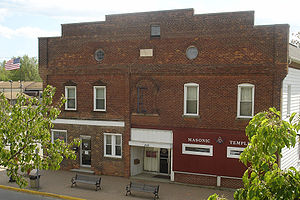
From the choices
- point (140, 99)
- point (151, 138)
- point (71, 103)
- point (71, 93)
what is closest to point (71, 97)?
point (71, 93)

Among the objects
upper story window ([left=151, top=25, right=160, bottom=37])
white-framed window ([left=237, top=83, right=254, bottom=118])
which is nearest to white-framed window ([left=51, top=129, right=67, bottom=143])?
upper story window ([left=151, top=25, right=160, bottom=37])

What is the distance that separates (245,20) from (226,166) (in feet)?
24.9

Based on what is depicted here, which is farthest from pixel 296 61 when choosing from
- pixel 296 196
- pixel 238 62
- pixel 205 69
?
pixel 296 196

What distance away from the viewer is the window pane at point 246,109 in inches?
742

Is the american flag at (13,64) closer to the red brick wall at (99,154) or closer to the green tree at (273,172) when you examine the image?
the red brick wall at (99,154)

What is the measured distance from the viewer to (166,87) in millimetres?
20578

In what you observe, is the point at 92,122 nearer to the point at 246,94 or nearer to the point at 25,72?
the point at 246,94

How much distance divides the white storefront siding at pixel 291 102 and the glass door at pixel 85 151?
1145 cm

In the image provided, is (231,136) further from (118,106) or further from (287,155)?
(118,106)

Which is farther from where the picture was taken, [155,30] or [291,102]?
[155,30]

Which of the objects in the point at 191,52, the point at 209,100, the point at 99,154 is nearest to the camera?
the point at 209,100

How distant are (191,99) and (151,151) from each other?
4.52m

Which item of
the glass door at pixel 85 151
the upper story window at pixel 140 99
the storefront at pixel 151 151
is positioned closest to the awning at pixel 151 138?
the storefront at pixel 151 151

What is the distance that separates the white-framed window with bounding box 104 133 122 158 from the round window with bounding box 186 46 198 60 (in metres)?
6.27
